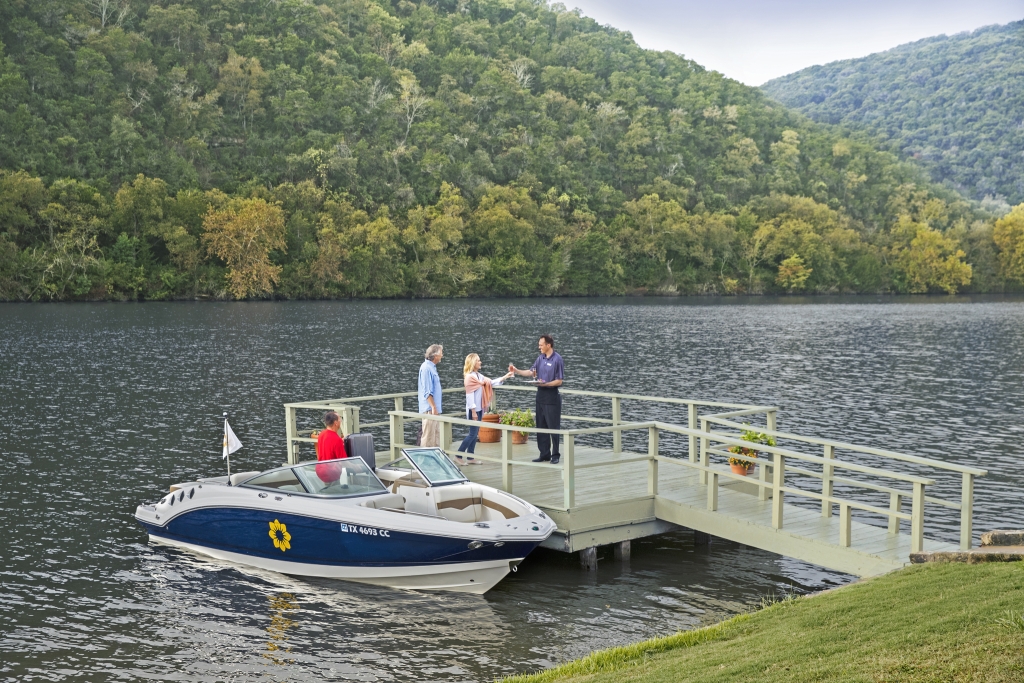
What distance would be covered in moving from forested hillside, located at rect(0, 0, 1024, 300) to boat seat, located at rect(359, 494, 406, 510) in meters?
98.3

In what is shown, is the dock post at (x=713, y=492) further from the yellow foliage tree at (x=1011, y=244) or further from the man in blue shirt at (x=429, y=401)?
the yellow foliage tree at (x=1011, y=244)

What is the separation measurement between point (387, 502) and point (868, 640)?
26.1 feet

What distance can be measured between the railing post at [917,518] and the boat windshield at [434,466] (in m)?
6.34

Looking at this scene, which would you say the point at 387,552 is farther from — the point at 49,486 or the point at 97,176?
the point at 97,176

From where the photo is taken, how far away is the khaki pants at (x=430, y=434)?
55.6 feet

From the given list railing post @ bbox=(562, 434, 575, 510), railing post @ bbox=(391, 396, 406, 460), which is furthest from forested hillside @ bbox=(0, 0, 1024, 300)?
railing post @ bbox=(562, 434, 575, 510)

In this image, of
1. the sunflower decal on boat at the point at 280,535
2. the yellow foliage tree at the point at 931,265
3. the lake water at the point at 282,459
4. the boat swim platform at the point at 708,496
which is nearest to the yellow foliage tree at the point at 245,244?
the lake water at the point at 282,459

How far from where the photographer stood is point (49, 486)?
72.6 feet

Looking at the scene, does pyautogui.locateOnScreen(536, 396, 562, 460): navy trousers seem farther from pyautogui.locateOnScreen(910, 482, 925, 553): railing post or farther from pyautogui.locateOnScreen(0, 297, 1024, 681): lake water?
pyautogui.locateOnScreen(910, 482, 925, 553): railing post

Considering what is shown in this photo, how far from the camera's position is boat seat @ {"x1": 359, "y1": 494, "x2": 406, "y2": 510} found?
14.3 metres

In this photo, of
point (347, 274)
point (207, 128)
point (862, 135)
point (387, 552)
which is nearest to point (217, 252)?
point (347, 274)

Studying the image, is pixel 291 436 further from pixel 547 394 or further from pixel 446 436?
pixel 547 394

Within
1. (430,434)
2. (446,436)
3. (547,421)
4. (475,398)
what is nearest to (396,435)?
(430,434)

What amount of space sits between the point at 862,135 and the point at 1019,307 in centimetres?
9028
